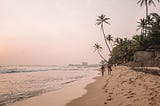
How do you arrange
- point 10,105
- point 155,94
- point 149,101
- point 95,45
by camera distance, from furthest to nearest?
1. point 95,45
2. point 10,105
3. point 155,94
4. point 149,101

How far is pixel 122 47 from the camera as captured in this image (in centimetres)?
6275

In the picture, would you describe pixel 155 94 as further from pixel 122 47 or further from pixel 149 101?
pixel 122 47

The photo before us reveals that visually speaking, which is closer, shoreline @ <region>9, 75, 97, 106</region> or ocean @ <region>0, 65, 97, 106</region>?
shoreline @ <region>9, 75, 97, 106</region>

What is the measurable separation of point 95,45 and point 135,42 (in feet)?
117

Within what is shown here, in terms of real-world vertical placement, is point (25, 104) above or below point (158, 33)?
below

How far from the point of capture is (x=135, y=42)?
157 feet

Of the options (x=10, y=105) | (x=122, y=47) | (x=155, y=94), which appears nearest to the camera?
(x=155, y=94)

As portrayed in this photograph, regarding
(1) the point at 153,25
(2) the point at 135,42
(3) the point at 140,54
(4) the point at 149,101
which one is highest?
(1) the point at 153,25

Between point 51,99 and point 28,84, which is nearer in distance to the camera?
point 51,99

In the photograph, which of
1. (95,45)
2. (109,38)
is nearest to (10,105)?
(109,38)

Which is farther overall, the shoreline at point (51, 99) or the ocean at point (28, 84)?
the ocean at point (28, 84)

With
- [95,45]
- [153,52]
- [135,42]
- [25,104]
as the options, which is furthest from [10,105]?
[95,45]

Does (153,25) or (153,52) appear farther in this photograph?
(153,25)

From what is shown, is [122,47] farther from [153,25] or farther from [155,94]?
[155,94]
